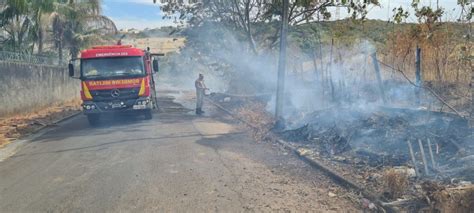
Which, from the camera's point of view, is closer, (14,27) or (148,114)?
(148,114)

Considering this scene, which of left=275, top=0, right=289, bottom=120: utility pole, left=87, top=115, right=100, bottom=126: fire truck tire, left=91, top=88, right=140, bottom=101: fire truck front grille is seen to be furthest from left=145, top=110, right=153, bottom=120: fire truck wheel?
left=275, top=0, right=289, bottom=120: utility pole

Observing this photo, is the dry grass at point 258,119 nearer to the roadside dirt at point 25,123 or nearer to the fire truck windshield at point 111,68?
the fire truck windshield at point 111,68

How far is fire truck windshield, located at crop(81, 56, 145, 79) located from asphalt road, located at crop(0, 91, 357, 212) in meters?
2.91

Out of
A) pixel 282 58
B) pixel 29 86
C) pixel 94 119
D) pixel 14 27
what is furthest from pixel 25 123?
pixel 14 27

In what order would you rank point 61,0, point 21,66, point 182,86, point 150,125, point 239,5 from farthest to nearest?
1. point 182,86
2. point 61,0
3. point 239,5
4. point 21,66
5. point 150,125

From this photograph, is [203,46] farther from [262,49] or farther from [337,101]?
[337,101]

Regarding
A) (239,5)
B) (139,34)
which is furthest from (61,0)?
(139,34)

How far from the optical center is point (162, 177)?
7164mm

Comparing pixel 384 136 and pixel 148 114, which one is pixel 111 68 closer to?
pixel 148 114

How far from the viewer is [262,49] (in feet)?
78.4

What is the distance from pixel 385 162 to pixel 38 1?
21273 millimetres

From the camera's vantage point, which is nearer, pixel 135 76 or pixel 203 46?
pixel 135 76

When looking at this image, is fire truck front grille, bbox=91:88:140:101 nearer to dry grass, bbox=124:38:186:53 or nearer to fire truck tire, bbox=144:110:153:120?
fire truck tire, bbox=144:110:153:120

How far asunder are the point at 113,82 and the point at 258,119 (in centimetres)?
491
